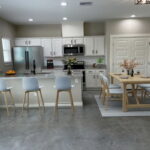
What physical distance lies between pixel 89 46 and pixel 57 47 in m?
1.33

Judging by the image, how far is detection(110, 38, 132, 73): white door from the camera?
6371 mm

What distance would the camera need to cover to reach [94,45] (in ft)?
22.2

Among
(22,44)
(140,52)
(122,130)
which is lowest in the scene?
(122,130)

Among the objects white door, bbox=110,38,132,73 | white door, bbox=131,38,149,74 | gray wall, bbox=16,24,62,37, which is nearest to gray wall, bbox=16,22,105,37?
gray wall, bbox=16,24,62,37

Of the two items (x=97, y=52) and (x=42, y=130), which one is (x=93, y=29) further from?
(x=42, y=130)

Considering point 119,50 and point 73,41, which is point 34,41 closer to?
point 73,41

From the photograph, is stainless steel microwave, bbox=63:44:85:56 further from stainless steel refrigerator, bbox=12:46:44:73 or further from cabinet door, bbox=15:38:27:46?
cabinet door, bbox=15:38:27:46

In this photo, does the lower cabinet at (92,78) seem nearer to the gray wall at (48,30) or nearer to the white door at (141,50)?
the white door at (141,50)

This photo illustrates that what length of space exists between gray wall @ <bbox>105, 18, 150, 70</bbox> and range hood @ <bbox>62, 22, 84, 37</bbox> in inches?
41.2

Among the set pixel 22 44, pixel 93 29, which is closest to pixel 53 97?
pixel 22 44

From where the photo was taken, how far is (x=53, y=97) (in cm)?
466

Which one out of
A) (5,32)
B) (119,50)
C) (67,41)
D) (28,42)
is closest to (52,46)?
(67,41)

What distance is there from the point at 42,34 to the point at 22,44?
96 centimetres

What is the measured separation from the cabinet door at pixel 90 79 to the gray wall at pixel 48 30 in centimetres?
175
